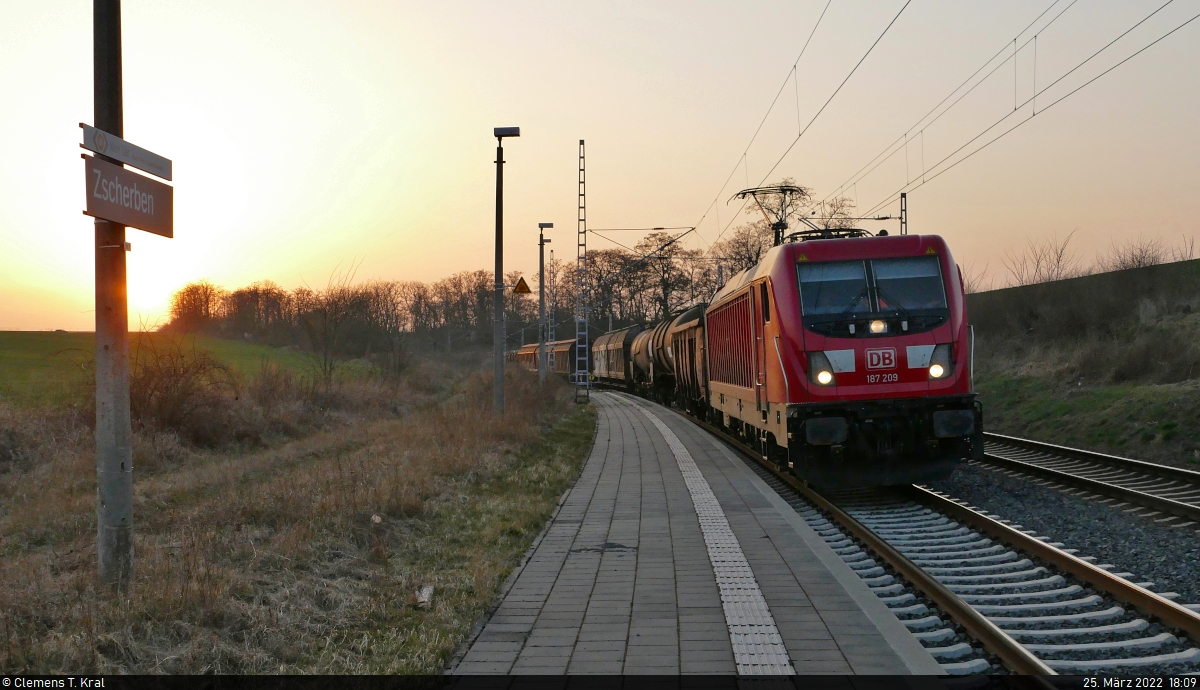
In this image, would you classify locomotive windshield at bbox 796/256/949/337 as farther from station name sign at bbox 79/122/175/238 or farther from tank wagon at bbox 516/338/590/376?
tank wagon at bbox 516/338/590/376

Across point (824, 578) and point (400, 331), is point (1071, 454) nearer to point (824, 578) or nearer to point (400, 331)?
point (824, 578)

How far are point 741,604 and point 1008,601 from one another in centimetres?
194

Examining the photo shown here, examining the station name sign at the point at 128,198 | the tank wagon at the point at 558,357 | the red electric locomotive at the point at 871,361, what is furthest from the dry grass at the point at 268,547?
the tank wagon at the point at 558,357

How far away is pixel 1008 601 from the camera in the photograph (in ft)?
20.0

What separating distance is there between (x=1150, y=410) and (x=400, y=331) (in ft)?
83.7

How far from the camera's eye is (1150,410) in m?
16.5

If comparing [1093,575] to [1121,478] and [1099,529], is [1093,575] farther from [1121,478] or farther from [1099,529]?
[1121,478]

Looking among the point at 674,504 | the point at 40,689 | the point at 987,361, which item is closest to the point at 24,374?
the point at 674,504

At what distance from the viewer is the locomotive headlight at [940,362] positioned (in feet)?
33.6

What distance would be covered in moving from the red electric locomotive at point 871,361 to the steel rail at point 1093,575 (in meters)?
0.98

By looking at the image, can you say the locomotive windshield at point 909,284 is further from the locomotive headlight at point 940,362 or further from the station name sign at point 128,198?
the station name sign at point 128,198

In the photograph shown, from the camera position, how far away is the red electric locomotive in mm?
10070

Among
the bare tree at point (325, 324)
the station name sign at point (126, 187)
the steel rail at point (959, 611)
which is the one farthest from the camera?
the bare tree at point (325, 324)

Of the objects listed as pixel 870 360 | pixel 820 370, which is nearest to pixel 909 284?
pixel 870 360
